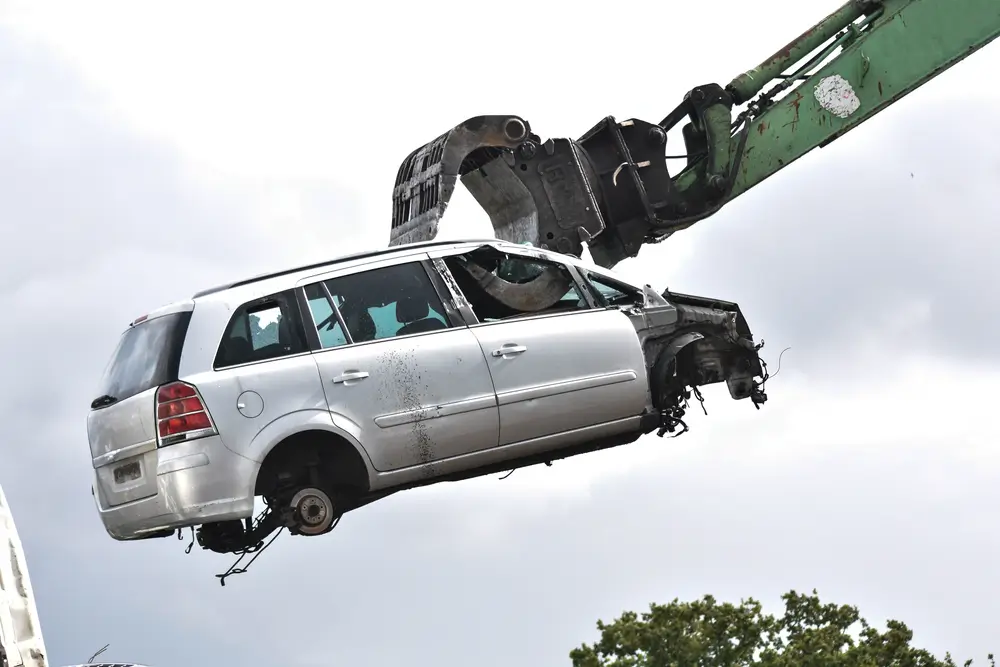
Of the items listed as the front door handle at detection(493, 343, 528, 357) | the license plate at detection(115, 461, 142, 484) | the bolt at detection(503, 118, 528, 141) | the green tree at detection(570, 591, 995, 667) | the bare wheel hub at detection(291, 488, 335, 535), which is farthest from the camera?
the green tree at detection(570, 591, 995, 667)

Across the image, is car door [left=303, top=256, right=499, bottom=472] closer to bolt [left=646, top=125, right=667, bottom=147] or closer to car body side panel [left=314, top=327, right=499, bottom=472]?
car body side panel [left=314, top=327, right=499, bottom=472]

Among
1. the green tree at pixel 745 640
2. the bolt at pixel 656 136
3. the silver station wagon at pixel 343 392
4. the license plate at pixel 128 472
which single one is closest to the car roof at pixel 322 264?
the silver station wagon at pixel 343 392

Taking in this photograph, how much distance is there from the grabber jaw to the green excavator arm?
0.01 m

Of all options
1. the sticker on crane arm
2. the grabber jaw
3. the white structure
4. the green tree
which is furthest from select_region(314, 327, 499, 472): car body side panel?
the green tree

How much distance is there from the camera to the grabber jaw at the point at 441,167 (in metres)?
12.3

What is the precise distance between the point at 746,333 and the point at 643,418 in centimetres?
161

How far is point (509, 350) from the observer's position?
10672 mm

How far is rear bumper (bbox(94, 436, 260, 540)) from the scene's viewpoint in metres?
9.66

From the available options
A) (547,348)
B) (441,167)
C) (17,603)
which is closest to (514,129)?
(441,167)

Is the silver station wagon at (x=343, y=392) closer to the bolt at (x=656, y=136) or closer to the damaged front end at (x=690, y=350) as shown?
the damaged front end at (x=690, y=350)

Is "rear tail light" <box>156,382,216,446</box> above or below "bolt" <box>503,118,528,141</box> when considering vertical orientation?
below

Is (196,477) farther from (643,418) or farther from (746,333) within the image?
(746,333)

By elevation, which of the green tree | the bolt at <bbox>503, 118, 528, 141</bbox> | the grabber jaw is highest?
the bolt at <bbox>503, 118, 528, 141</bbox>

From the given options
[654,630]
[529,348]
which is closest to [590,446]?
[529,348]
